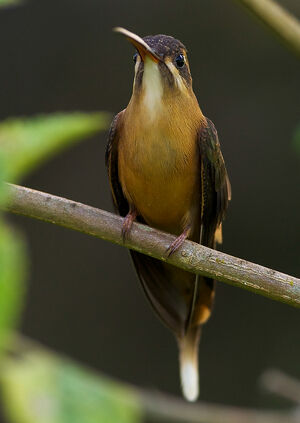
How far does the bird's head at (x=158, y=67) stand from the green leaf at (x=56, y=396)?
7.00 feet

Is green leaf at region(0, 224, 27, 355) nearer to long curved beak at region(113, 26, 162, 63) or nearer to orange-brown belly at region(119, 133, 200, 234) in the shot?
long curved beak at region(113, 26, 162, 63)

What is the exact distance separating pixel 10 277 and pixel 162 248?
2164 mm

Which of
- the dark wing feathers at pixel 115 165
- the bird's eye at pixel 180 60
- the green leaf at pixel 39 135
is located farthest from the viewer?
the dark wing feathers at pixel 115 165

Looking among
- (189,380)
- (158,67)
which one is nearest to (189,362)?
(189,380)

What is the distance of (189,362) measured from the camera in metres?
4.52

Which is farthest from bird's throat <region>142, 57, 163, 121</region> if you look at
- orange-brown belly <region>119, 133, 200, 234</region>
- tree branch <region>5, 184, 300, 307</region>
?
tree branch <region>5, 184, 300, 307</region>

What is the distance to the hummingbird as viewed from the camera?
3752 millimetres

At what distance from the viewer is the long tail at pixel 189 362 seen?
432 cm

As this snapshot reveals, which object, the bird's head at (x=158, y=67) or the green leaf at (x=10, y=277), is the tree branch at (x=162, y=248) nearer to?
the bird's head at (x=158, y=67)

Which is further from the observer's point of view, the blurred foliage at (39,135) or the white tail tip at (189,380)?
the white tail tip at (189,380)

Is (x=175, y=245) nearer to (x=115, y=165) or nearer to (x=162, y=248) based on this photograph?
(x=162, y=248)

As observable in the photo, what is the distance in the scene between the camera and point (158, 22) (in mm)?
7227

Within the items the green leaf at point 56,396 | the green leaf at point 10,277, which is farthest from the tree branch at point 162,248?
the green leaf at point 10,277

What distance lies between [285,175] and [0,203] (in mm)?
6243
